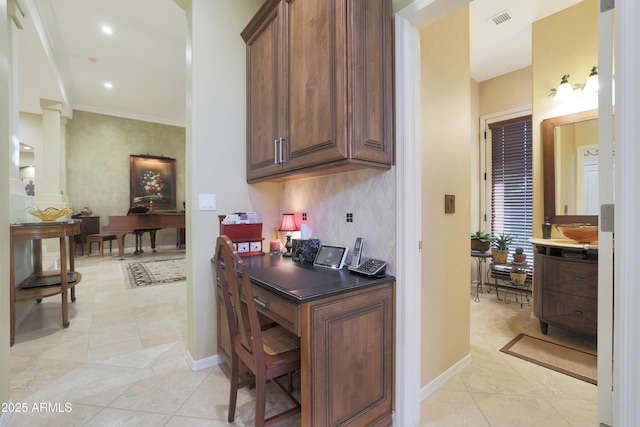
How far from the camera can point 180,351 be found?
239 centimetres

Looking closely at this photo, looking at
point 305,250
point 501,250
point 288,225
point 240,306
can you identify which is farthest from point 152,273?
point 501,250

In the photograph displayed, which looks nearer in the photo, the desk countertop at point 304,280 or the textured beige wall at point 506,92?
the desk countertop at point 304,280

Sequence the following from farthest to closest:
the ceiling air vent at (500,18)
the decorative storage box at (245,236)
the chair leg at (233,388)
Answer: the ceiling air vent at (500,18)
the decorative storage box at (245,236)
the chair leg at (233,388)

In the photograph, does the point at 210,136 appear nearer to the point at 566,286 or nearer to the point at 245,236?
the point at 245,236

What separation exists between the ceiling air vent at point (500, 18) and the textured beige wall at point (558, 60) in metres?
0.37

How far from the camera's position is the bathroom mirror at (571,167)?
106 inches

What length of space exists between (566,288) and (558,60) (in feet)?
7.62

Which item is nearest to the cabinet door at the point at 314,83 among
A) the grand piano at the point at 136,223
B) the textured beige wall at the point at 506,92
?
the textured beige wall at the point at 506,92

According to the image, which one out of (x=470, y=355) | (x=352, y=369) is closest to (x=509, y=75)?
(x=470, y=355)

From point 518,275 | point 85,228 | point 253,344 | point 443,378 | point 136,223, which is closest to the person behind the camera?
point 253,344

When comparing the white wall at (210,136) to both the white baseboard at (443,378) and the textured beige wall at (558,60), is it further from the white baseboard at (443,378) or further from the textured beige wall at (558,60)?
the textured beige wall at (558,60)

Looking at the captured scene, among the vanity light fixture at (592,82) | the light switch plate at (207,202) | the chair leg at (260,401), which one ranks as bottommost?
the chair leg at (260,401)

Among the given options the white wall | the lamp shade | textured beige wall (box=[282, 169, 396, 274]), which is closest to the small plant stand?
textured beige wall (box=[282, 169, 396, 274])

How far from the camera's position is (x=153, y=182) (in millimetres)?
7590
